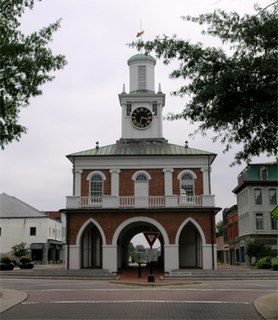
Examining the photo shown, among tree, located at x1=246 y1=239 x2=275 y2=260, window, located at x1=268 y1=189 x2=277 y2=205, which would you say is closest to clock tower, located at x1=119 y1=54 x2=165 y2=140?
tree, located at x1=246 y1=239 x2=275 y2=260

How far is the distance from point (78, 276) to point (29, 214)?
128ft

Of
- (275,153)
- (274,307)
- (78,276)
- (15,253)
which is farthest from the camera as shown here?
(15,253)

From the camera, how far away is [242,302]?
17156 mm

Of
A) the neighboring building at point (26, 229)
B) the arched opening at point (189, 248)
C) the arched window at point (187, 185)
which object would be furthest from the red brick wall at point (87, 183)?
the neighboring building at point (26, 229)

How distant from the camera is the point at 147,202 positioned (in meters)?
35.6

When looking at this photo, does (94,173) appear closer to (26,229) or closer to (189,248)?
(189,248)

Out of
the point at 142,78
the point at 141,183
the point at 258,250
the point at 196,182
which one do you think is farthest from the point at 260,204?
the point at 141,183

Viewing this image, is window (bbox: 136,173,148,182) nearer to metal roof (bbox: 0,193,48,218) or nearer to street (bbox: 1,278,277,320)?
street (bbox: 1,278,277,320)

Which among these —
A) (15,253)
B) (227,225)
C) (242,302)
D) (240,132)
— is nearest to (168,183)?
(242,302)

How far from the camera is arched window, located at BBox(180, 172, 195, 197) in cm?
3700

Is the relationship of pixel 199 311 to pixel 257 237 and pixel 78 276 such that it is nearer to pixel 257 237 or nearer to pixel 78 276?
pixel 78 276

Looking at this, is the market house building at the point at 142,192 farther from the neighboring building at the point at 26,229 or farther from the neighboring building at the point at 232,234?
the neighboring building at the point at 232,234

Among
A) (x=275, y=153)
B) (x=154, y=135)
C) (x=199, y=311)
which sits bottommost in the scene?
(x=199, y=311)

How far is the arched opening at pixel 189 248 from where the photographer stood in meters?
37.9
